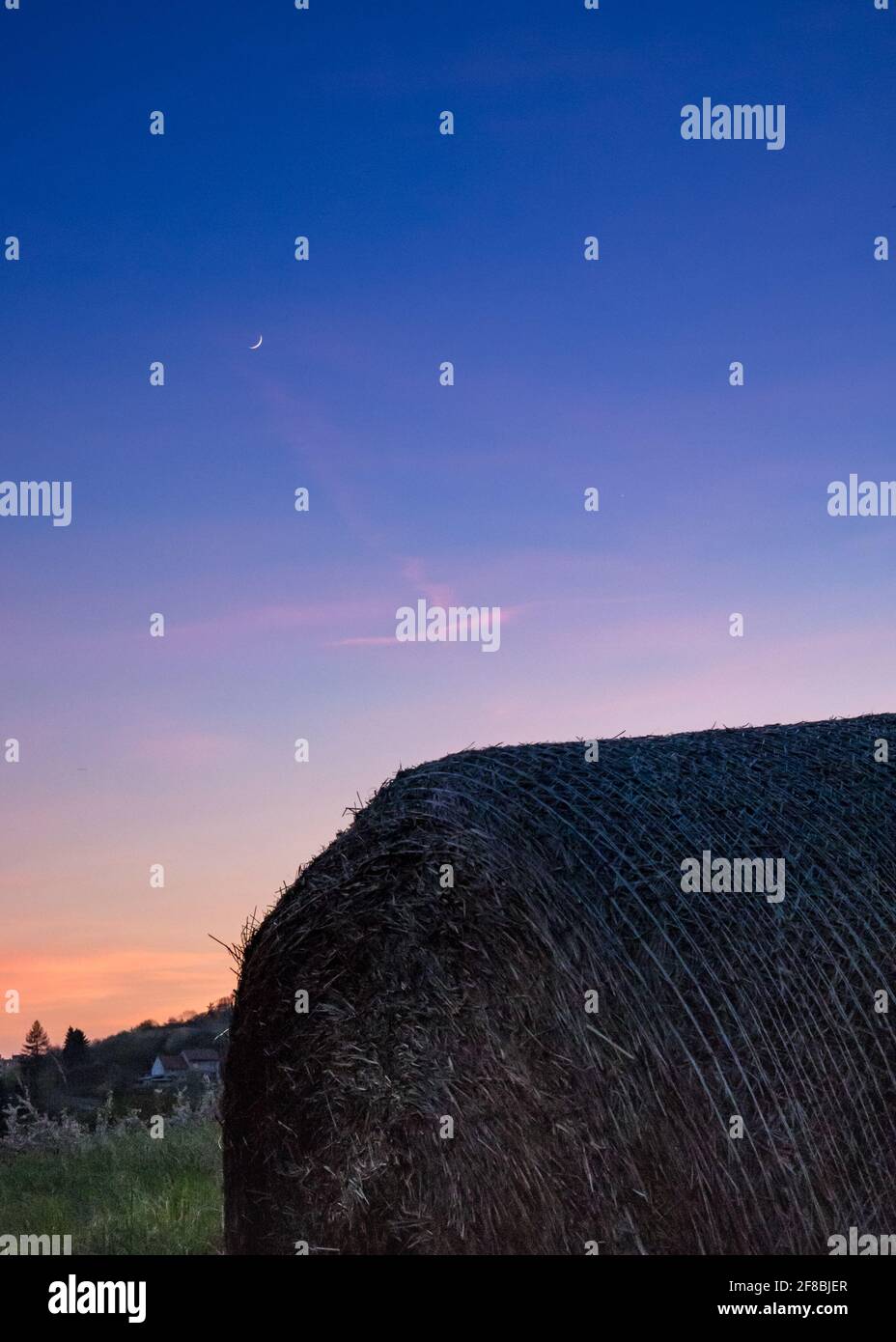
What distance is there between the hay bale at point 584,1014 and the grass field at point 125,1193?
1536mm

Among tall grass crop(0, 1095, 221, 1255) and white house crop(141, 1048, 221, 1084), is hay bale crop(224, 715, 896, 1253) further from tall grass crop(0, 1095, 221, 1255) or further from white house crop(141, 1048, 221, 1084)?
white house crop(141, 1048, 221, 1084)

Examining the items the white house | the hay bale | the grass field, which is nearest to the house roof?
the white house

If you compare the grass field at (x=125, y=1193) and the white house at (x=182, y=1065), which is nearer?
the grass field at (x=125, y=1193)

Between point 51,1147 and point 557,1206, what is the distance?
8.74 meters

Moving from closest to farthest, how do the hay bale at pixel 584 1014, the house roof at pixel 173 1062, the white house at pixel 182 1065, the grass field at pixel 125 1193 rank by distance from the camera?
1. the hay bale at pixel 584 1014
2. the grass field at pixel 125 1193
3. the white house at pixel 182 1065
4. the house roof at pixel 173 1062

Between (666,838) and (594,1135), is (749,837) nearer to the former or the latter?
(666,838)

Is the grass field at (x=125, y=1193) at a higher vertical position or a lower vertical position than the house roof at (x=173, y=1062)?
lower

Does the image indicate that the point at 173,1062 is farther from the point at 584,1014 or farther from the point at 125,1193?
the point at 584,1014

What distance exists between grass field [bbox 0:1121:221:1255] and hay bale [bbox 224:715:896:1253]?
1536 millimetres

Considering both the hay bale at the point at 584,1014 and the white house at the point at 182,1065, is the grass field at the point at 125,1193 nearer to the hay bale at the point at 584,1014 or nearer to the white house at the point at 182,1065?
the hay bale at the point at 584,1014

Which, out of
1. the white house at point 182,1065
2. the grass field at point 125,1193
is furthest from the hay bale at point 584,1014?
the white house at point 182,1065

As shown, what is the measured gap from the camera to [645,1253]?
6629mm

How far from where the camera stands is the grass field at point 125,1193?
10258 millimetres
